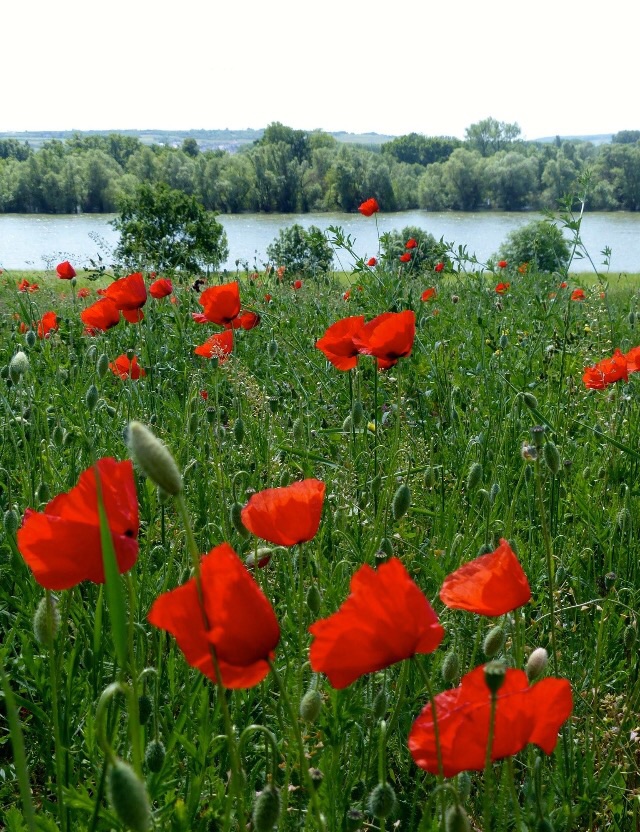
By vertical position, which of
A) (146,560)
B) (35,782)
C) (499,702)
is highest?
(499,702)

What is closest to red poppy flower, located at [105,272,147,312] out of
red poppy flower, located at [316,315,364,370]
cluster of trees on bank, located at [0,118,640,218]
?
red poppy flower, located at [316,315,364,370]

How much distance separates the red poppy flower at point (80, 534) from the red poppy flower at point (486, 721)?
39 cm

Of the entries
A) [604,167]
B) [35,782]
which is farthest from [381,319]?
[604,167]

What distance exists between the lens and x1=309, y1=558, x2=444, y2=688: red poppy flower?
0.83m

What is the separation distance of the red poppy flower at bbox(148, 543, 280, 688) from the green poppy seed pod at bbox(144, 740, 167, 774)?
434 mm

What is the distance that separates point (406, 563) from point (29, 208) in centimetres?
7687

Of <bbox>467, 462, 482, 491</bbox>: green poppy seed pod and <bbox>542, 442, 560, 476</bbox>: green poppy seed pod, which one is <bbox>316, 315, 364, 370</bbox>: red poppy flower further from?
<bbox>542, 442, 560, 476</bbox>: green poppy seed pod

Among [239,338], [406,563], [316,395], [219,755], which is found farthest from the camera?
[239,338]

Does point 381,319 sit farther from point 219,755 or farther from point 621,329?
point 621,329

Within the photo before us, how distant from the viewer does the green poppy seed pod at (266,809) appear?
895 millimetres

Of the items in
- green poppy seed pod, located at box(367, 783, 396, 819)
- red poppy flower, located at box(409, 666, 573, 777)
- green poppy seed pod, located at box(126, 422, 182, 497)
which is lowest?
green poppy seed pod, located at box(367, 783, 396, 819)

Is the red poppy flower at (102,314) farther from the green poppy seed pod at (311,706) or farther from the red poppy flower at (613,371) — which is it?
the green poppy seed pod at (311,706)

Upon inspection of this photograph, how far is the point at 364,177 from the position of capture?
5578 centimetres

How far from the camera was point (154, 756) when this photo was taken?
120 cm
